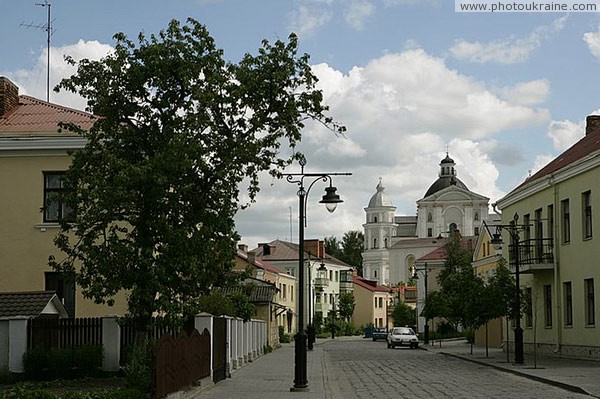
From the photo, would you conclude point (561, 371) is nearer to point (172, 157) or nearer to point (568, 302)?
point (568, 302)

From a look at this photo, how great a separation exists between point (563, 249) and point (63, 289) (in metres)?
21.5

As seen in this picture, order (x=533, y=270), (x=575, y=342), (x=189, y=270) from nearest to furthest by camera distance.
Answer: (x=189, y=270) < (x=575, y=342) < (x=533, y=270)

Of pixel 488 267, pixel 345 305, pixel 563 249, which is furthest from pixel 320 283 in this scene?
pixel 563 249

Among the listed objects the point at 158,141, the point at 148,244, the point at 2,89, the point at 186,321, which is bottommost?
the point at 186,321

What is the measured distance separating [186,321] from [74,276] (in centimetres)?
301

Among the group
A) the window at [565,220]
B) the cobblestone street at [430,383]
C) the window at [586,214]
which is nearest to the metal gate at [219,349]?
the cobblestone street at [430,383]

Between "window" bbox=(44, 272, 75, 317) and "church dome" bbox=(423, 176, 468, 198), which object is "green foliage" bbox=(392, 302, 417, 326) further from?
"window" bbox=(44, 272, 75, 317)

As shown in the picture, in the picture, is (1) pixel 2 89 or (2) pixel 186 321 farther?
(1) pixel 2 89

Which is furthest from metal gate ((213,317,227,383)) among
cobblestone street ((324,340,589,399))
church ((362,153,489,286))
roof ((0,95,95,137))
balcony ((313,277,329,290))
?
church ((362,153,489,286))

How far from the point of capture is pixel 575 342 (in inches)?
1512

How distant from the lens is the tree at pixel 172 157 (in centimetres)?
2192

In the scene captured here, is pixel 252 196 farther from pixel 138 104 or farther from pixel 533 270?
pixel 533 270

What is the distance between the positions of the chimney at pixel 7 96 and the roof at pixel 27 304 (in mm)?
10683

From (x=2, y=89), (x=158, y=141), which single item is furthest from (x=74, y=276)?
(x=2, y=89)
